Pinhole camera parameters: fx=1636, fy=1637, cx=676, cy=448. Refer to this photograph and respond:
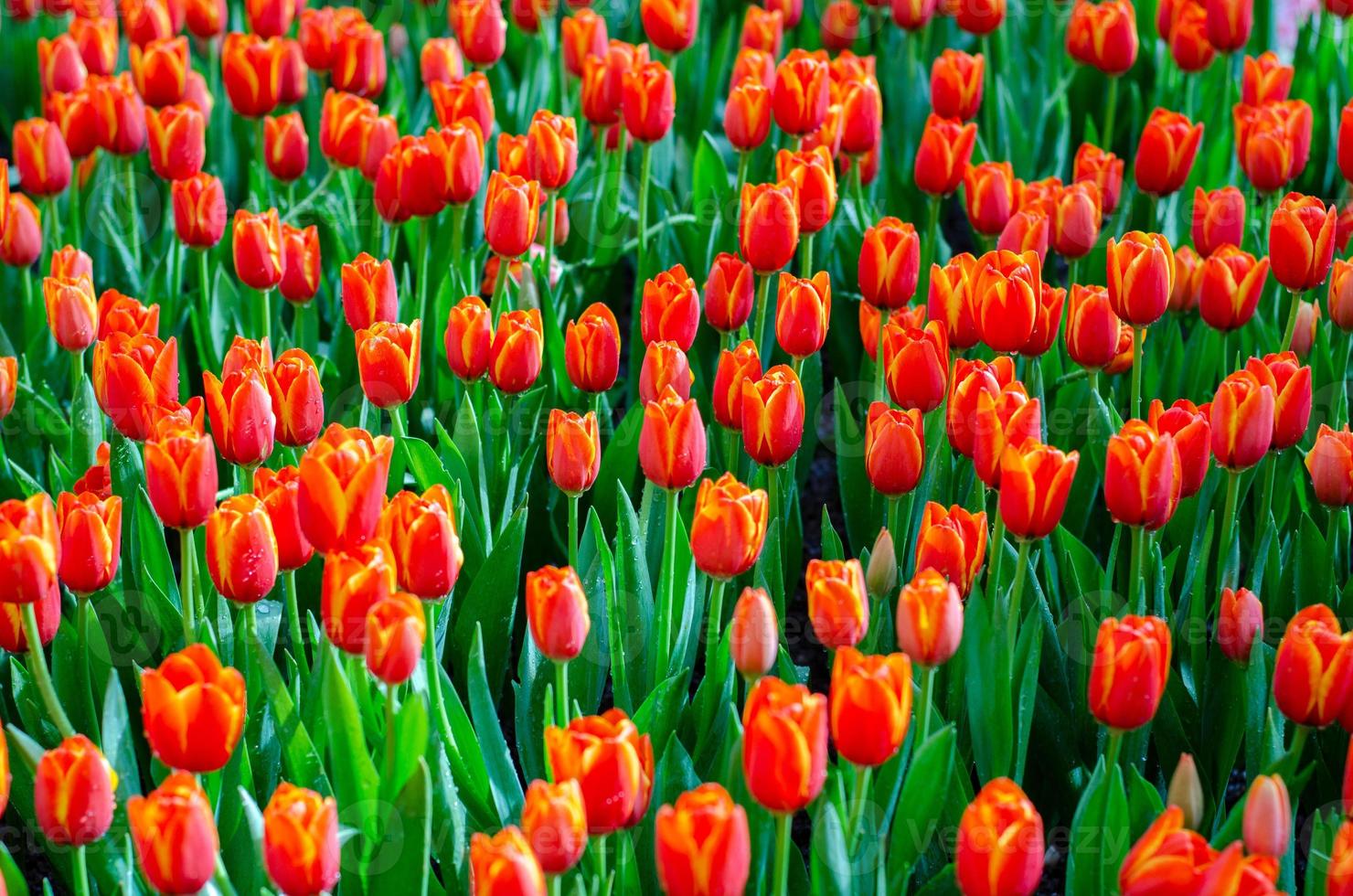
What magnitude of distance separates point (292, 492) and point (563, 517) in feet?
2.39

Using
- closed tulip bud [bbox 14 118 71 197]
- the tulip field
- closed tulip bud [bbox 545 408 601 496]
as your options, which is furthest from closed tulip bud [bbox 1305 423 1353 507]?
closed tulip bud [bbox 14 118 71 197]

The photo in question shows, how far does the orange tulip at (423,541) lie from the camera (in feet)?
4.50

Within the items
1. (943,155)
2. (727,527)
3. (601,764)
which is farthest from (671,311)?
(601,764)

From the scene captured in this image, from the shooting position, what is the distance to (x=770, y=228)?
2.01m

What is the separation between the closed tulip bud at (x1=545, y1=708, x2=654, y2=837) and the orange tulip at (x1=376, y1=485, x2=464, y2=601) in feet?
0.72

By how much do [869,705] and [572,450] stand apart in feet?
1.78

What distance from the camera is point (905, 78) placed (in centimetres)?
317

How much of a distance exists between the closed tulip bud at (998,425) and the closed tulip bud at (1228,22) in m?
1.48

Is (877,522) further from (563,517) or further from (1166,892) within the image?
(1166,892)

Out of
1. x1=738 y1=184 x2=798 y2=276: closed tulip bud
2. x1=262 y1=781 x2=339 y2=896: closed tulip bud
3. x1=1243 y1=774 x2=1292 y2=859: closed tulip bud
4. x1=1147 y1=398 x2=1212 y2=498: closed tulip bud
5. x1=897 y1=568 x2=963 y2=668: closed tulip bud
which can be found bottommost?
x1=262 y1=781 x2=339 y2=896: closed tulip bud

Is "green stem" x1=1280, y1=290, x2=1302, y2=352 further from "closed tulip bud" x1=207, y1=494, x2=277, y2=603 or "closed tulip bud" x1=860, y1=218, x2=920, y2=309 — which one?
"closed tulip bud" x1=207, y1=494, x2=277, y2=603

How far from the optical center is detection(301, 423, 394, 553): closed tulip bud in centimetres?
138

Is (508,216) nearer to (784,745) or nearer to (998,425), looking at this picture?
(998,425)

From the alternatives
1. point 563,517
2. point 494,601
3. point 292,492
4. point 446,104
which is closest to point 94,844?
point 292,492
